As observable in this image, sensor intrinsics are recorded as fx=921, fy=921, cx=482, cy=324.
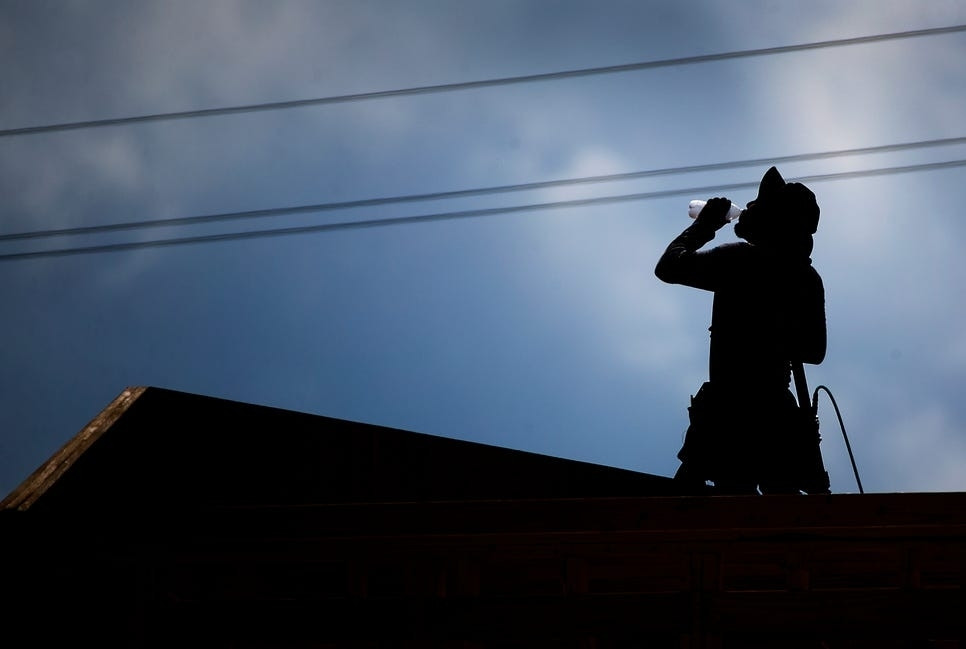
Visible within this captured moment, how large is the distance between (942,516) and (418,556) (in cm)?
177

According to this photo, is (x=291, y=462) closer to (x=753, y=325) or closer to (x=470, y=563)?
(x=470, y=563)

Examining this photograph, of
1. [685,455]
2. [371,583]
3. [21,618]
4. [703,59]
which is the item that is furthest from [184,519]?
[703,59]

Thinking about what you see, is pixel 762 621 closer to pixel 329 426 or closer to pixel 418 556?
pixel 418 556

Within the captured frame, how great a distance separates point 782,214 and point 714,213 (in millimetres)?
339

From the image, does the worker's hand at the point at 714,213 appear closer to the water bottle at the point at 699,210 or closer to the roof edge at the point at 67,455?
the water bottle at the point at 699,210

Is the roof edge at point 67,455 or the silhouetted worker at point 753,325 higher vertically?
the silhouetted worker at point 753,325

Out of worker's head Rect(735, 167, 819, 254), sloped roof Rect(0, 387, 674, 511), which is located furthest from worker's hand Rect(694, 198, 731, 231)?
sloped roof Rect(0, 387, 674, 511)

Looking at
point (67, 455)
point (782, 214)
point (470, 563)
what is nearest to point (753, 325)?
point (782, 214)

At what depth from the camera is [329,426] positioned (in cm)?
479

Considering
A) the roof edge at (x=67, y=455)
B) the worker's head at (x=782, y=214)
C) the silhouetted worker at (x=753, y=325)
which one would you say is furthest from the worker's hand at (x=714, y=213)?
the roof edge at (x=67, y=455)

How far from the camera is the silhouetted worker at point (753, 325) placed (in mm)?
4203

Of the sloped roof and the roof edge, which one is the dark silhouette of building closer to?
the roof edge

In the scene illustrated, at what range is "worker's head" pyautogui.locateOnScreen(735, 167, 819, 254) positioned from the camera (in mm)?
4473

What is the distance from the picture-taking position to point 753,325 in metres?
4.43
